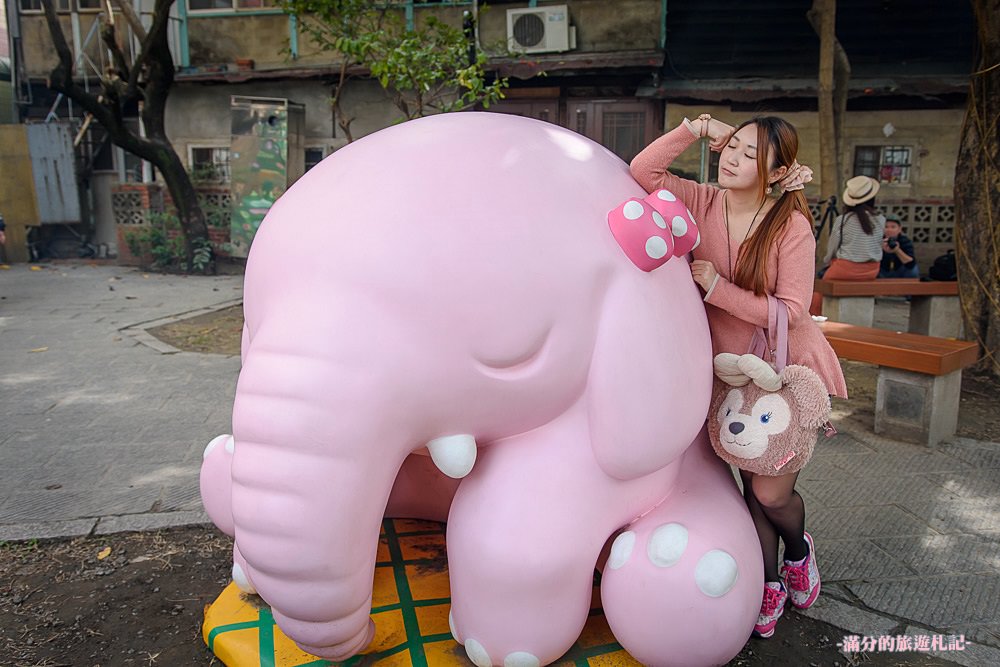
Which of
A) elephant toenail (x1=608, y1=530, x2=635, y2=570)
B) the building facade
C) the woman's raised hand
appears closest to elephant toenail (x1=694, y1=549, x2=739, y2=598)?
elephant toenail (x1=608, y1=530, x2=635, y2=570)

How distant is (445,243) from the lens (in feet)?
5.74

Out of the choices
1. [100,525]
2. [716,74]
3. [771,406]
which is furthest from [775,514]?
[716,74]

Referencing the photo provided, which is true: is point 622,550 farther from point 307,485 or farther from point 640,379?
point 307,485

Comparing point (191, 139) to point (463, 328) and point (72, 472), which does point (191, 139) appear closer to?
point (72, 472)

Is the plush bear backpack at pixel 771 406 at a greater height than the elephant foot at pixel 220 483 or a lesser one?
greater

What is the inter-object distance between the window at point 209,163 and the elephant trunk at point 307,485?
41.6 ft

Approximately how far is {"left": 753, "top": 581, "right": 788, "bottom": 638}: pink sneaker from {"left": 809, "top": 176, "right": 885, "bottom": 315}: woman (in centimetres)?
440

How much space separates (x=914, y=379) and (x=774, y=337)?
2800 mm

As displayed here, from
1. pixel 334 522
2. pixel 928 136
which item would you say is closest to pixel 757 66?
pixel 928 136

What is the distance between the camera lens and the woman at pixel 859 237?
643cm

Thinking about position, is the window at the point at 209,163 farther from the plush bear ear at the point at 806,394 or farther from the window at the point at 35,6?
the plush bear ear at the point at 806,394

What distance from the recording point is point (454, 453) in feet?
6.07

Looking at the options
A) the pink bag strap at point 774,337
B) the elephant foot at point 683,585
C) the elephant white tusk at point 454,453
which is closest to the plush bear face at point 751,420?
the pink bag strap at point 774,337

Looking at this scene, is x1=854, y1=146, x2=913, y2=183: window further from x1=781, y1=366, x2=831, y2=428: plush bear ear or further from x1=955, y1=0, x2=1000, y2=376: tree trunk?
x1=781, y1=366, x2=831, y2=428: plush bear ear
